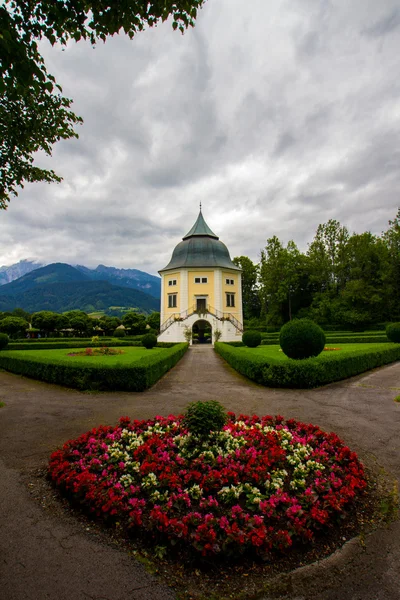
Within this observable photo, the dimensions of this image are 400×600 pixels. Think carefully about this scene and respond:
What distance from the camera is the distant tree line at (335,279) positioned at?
37.8m

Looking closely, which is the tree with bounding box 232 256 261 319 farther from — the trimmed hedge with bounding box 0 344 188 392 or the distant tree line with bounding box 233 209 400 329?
the trimmed hedge with bounding box 0 344 188 392

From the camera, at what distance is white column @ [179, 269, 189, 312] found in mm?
36156

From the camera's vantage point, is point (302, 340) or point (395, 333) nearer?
point (302, 340)

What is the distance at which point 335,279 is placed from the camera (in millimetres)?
45469

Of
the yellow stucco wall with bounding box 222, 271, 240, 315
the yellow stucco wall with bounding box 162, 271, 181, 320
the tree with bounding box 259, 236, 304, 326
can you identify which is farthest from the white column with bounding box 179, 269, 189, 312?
the tree with bounding box 259, 236, 304, 326

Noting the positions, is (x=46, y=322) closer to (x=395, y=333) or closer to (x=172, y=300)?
(x=172, y=300)

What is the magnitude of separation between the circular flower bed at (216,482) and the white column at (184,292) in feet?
101

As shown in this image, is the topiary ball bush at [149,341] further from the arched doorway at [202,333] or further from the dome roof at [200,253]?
the dome roof at [200,253]

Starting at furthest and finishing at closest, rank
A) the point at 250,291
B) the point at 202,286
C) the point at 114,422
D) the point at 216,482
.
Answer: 1. the point at 250,291
2. the point at 202,286
3. the point at 114,422
4. the point at 216,482

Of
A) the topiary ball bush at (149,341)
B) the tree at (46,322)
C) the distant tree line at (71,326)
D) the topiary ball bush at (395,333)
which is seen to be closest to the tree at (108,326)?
the distant tree line at (71,326)

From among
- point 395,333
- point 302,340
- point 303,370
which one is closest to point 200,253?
point 395,333

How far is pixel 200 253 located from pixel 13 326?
24.8 metres

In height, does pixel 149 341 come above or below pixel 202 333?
below

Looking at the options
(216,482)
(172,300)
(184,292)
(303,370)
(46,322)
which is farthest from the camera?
(46,322)
